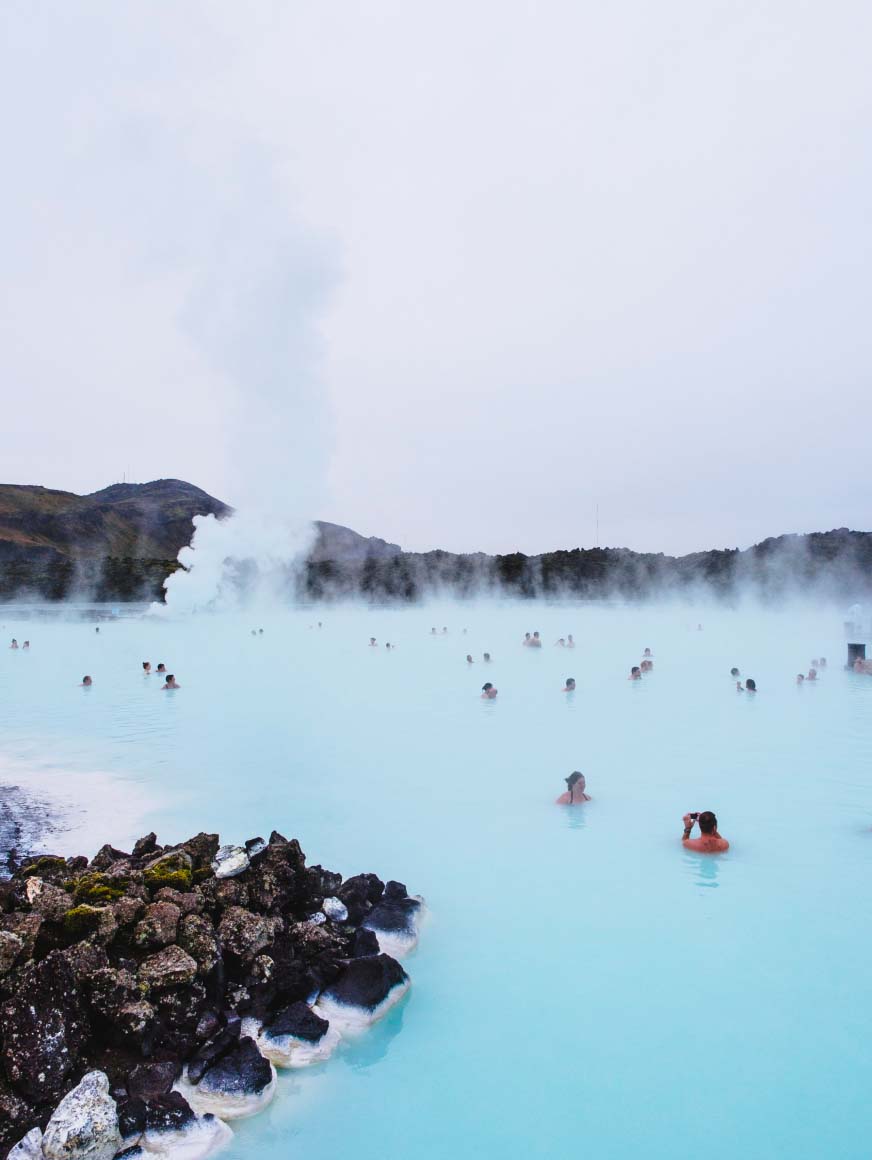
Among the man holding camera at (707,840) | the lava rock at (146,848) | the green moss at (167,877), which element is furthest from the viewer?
the man holding camera at (707,840)

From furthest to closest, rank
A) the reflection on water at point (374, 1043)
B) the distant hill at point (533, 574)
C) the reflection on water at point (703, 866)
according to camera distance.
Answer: the distant hill at point (533, 574) → the reflection on water at point (703, 866) → the reflection on water at point (374, 1043)

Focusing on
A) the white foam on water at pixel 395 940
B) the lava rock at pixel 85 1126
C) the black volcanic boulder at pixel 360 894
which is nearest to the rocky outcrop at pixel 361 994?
the white foam on water at pixel 395 940

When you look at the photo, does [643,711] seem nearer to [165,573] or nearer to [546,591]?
[546,591]

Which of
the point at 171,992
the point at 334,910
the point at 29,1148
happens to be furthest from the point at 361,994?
the point at 29,1148

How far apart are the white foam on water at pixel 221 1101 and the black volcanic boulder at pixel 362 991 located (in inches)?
28.0

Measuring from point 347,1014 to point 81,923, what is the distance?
5.27ft

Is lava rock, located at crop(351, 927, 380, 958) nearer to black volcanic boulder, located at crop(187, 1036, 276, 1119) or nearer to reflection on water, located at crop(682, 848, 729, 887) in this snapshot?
black volcanic boulder, located at crop(187, 1036, 276, 1119)

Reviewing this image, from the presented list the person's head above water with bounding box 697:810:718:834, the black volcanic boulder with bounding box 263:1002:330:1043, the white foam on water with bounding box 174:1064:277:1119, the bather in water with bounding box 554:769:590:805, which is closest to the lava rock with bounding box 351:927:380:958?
the black volcanic boulder with bounding box 263:1002:330:1043

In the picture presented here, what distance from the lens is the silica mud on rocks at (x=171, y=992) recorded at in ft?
10.4

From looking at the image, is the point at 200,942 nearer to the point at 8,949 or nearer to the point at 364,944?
the point at 8,949

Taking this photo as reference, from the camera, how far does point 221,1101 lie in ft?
11.4

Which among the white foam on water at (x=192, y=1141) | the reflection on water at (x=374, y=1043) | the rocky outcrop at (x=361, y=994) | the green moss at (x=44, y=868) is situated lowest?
the reflection on water at (x=374, y=1043)

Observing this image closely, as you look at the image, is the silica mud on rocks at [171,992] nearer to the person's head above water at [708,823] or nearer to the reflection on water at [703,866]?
the reflection on water at [703,866]

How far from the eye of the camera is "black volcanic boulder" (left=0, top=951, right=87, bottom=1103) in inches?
125
